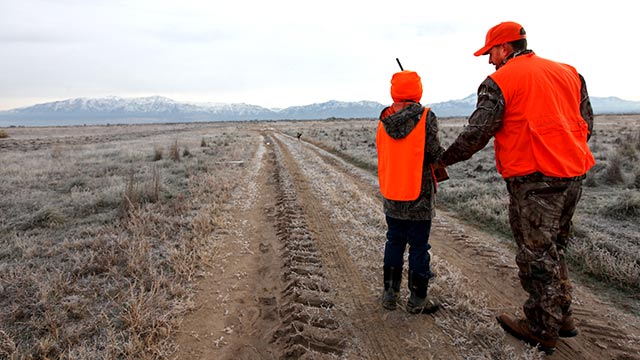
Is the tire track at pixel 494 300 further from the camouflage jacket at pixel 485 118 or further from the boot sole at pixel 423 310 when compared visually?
the camouflage jacket at pixel 485 118

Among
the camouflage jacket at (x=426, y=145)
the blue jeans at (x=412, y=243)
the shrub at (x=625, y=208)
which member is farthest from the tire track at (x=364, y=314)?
the shrub at (x=625, y=208)

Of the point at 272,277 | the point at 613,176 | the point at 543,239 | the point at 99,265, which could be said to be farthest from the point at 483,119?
the point at 613,176

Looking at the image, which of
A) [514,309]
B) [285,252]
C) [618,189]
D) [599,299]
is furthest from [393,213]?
[618,189]

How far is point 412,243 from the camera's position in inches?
141

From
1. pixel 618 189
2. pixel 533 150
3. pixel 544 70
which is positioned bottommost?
pixel 618 189

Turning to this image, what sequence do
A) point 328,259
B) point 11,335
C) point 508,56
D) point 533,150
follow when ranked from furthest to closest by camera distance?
point 328,259, point 11,335, point 508,56, point 533,150

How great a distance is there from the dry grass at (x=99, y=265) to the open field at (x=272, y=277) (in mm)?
24

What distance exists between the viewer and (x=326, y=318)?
11.6ft

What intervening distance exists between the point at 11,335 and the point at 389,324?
3.62 meters

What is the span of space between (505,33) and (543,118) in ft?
2.65

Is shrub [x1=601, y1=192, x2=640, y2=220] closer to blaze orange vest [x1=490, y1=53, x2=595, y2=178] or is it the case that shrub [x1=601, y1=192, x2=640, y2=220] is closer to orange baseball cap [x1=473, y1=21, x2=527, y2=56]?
blaze orange vest [x1=490, y1=53, x2=595, y2=178]

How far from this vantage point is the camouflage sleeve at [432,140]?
335cm

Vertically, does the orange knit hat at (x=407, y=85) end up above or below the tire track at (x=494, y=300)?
above

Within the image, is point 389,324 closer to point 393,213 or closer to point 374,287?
point 374,287
